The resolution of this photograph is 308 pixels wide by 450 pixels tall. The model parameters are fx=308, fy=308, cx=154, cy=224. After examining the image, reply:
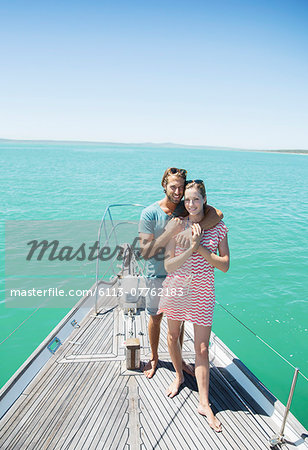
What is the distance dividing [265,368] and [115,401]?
388 cm

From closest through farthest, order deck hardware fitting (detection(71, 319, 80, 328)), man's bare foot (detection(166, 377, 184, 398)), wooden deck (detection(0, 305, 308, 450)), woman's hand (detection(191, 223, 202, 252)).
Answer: woman's hand (detection(191, 223, 202, 252)) < wooden deck (detection(0, 305, 308, 450)) < man's bare foot (detection(166, 377, 184, 398)) < deck hardware fitting (detection(71, 319, 80, 328))

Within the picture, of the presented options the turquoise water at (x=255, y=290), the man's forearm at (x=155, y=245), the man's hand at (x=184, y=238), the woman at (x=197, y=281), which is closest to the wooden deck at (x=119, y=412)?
the woman at (x=197, y=281)

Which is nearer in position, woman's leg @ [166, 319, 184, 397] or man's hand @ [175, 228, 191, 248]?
man's hand @ [175, 228, 191, 248]

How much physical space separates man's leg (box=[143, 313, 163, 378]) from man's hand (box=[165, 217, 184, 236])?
995 mm

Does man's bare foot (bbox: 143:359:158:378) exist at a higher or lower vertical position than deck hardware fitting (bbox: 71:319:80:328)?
higher

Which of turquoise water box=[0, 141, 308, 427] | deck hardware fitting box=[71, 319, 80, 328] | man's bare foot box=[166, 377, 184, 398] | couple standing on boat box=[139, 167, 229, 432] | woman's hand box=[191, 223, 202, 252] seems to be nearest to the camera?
woman's hand box=[191, 223, 202, 252]

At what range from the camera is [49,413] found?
2.88m

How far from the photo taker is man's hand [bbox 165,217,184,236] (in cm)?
252

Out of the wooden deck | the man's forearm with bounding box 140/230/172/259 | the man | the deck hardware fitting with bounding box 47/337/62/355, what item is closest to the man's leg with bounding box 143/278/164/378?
the man

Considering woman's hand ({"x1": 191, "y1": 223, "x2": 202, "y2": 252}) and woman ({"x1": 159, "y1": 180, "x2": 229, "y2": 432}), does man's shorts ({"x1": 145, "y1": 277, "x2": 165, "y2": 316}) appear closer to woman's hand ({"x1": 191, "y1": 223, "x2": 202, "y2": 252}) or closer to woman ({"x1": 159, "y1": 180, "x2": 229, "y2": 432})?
woman ({"x1": 159, "y1": 180, "x2": 229, "y2": 432})

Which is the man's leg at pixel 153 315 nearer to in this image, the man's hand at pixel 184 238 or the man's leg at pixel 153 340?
the man's leg at pixel 153 340

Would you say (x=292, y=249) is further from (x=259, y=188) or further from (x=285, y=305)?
(x=259, y=188)

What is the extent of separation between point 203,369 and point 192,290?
0.75m

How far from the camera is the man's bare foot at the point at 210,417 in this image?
2713 mm
